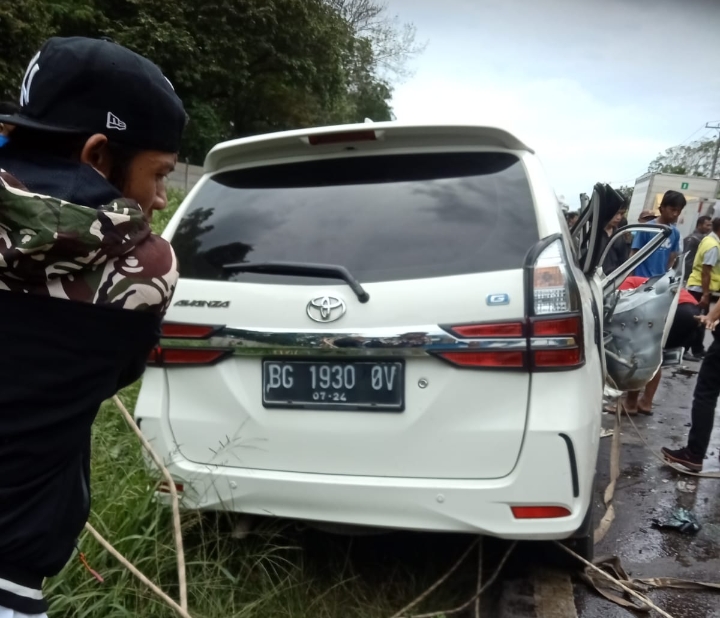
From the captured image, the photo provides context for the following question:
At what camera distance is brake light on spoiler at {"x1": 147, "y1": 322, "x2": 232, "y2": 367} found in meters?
2.44

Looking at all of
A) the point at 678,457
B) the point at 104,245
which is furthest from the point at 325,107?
the point at 104,245

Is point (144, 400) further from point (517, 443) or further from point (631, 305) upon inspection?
point (631, 305)

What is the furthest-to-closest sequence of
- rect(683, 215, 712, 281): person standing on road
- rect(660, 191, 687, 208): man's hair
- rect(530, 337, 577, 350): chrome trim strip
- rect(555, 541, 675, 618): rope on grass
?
rect(683, 215, 712, 281): person standing on road, rect(660, 191, 687, 208): man's hair, rect(555, 541, 675, 618): rope on grass, rect(530, 337, 577, 350): chrome trim strip

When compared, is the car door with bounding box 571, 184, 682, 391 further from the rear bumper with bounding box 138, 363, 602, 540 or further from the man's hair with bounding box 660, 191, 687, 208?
the man's hair with bounding box 660, 191, 687, 208

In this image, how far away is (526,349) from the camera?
2205 millimetres

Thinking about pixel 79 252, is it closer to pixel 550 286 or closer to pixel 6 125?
pixel 6 125

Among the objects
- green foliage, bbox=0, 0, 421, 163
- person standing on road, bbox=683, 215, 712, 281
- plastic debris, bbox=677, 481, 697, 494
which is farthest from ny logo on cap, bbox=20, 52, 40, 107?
green foliage, bbox=0, 0, 421, 163

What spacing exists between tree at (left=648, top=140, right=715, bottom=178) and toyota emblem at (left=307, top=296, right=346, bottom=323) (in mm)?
57335

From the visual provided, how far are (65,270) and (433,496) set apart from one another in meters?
1.59

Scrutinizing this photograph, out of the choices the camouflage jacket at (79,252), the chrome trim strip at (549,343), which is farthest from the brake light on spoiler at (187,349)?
the camouflage jacket at (79,252)

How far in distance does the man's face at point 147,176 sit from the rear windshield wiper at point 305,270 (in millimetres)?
1167

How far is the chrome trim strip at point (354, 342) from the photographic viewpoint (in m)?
2.21

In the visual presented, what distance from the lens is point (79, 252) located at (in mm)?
965

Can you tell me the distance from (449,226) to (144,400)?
51.3 inches
